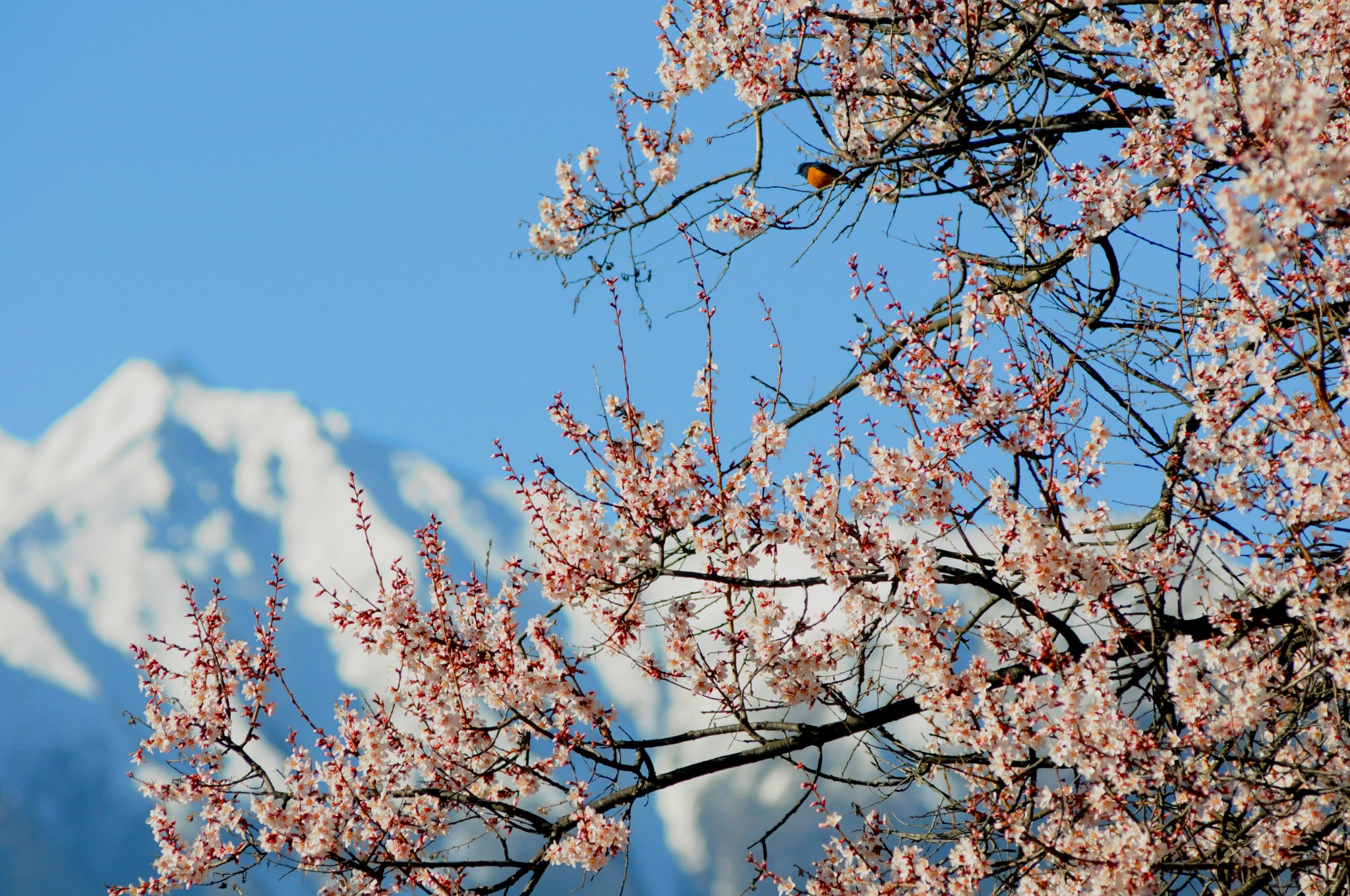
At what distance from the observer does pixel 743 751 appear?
14.1 feet

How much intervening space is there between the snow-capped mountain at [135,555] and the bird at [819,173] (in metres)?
12.2

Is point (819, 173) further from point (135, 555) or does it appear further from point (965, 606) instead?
point (135, 555)

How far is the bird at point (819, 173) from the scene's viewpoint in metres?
5.23

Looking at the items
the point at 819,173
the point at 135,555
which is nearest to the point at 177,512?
the point at 135,555

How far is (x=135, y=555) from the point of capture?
1091 inches

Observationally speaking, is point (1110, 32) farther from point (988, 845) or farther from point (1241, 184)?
point (988, 845)

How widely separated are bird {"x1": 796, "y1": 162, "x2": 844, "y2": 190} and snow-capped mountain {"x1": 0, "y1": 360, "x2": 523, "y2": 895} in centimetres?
1216

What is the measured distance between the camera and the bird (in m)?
5.23

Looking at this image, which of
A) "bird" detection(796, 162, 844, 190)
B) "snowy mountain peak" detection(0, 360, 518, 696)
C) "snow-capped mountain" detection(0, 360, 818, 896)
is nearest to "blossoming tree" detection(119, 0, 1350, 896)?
"bird" detection(796, 162, 844, 190)

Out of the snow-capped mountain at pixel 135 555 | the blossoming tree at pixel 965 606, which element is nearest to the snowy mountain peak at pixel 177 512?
the snow-capped mountain at pixel 135 555

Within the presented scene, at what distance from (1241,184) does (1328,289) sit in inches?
77.5

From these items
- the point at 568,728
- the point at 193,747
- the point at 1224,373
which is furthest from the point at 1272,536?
the point at 193,747

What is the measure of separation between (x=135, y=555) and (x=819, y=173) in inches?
1066

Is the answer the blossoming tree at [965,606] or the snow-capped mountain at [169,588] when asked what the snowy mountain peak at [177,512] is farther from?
the blossoming tree at [965,606]
